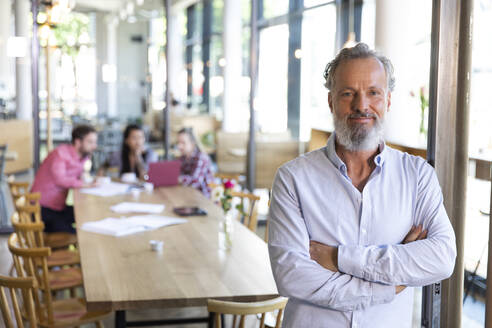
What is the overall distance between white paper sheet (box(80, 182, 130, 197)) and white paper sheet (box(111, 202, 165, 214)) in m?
0.62

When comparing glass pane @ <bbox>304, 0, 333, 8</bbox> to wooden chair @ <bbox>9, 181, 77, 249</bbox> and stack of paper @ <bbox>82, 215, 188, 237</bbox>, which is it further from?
stack of paper @ <bbox>82, 215, 188, 237</bbox>

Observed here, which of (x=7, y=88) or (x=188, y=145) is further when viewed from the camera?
(x=7, y=88)

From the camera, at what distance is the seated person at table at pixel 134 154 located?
626 centimetres

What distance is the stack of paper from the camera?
3.74m

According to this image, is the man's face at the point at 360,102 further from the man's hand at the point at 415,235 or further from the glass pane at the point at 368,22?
the glass pane at the point at 368,22

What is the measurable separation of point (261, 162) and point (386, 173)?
6.83 m

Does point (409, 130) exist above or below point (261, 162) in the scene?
above

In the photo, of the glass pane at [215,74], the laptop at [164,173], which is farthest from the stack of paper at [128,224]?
the glass pane at [215,74]

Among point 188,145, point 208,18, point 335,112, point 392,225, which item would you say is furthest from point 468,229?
point 208,18

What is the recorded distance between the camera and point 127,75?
68.7 ft

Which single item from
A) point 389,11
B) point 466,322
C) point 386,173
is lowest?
point 466,322

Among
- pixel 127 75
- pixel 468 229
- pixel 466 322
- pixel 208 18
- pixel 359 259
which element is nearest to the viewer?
pixel 359 259

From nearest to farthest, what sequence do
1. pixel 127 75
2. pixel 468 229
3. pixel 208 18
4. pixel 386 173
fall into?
pixel 386 173, pixel 468 229, pixel 208 18, pixel 127 75

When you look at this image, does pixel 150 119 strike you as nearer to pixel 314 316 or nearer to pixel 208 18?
pixel 208 18
